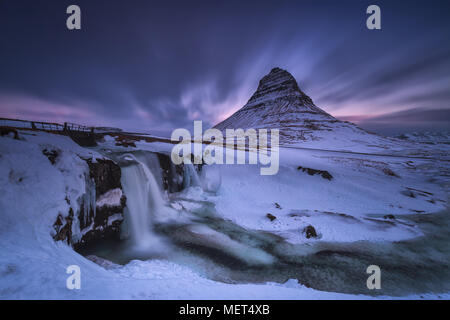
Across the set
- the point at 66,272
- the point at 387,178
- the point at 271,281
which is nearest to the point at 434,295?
the point at 271,281

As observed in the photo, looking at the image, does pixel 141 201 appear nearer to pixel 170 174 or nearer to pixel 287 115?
pixel 170 174

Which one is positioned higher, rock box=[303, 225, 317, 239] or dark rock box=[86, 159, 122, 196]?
dark rock box=[86, 159, 122, 196]

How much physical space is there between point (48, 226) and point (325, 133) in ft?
301

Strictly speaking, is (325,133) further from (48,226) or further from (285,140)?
(48,226)

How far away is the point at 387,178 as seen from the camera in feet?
71.4

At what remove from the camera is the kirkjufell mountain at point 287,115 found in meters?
81.4

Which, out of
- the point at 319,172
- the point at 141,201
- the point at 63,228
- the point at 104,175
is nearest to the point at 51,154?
the point at 104,175

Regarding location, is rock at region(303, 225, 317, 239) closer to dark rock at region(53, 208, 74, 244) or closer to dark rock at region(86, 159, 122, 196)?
dark rock at region(53, 208, 74, 244)

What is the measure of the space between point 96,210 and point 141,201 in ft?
9.12

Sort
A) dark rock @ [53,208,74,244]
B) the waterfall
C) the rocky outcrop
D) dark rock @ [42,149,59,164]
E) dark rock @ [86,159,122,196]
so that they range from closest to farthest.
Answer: dark rock @ [53,208,74,244]
the rocky outcrop
dark rock @ [42,149,59,164]
dark rock @ [86,159,122,196]
the waterfall

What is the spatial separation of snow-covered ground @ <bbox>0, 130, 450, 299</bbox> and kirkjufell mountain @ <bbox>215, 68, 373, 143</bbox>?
52.2 meters

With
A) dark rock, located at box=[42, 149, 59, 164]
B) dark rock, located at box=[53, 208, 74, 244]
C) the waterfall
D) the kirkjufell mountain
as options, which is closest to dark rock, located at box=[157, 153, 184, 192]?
the waterfall

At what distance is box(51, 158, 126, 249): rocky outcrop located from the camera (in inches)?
251

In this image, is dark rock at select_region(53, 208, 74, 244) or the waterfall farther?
the waterfall
